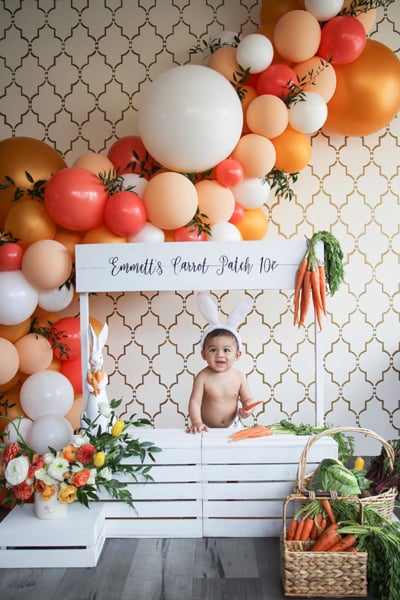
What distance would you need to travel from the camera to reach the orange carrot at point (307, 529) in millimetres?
2135

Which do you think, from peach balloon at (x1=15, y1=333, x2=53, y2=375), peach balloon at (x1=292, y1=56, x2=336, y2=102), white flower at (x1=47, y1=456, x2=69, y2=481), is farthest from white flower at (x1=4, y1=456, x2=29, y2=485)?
peach balloon at (x1=292, y1=56, x2=336, y2=102)

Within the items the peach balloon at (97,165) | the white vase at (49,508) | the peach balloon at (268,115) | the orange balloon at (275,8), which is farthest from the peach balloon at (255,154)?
the white vase at (49,508)

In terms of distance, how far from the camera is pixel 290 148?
295 cm

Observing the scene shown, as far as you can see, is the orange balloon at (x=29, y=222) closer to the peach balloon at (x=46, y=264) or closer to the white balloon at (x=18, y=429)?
the peach balloon at (x=46, y=264)

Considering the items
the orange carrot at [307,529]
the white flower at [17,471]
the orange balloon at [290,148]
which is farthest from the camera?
the orange balloon at [290,148]

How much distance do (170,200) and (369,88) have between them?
1155 millimetres

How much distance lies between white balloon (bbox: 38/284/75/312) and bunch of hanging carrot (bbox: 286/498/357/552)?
4.53 ft

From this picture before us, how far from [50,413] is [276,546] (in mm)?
1088

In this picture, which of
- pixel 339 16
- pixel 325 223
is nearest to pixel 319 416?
pixel 325 223

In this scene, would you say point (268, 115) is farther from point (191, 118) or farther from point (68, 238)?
point (68, 238)

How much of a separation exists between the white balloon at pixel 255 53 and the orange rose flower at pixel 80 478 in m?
1.90

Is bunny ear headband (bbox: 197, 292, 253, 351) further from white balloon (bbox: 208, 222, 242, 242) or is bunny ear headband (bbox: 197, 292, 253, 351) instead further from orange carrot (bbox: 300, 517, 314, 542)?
orange carrot (bbox: 300, 517, 314, 542)

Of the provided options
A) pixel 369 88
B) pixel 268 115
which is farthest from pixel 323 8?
pixel 268 115

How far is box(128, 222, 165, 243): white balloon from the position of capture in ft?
8.99
